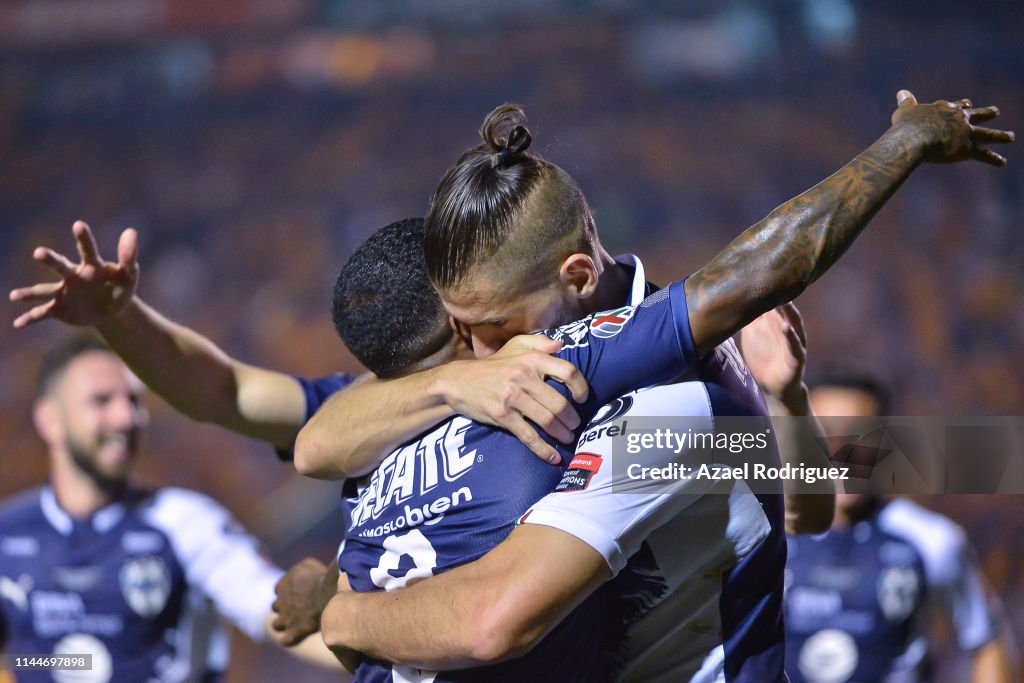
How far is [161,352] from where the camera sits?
251 centimetres

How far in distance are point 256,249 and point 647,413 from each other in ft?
27.2

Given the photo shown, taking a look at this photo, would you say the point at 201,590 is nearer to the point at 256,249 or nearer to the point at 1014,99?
the point at 256,249

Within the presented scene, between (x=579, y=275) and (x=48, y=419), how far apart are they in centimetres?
295

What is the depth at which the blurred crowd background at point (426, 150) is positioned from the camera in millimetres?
7906

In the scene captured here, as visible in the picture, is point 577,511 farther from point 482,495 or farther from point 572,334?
point 572,334

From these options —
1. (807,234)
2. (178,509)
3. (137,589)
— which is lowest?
(137,589)

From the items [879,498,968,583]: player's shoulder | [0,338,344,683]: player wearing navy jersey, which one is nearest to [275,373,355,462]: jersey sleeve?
[0,338,344,683]: player wearing navy jersey

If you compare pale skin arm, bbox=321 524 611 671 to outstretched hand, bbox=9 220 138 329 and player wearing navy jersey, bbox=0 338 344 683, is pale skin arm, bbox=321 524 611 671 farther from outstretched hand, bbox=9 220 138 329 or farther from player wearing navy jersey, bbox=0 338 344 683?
player wearing navy jersey, bbox=0 338 344 683

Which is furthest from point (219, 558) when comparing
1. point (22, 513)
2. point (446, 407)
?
point (446, 407)

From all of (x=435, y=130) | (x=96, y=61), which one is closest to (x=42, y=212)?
(x=96, y=61)

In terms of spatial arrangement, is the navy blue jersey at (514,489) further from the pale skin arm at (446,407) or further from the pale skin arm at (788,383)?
the pale skin arm at (788,383)

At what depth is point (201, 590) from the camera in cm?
359

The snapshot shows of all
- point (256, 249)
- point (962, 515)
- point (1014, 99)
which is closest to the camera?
point (962, 515)

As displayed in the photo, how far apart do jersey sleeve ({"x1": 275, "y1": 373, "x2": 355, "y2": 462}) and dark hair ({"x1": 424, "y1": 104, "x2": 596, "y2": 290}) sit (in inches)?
38.2
